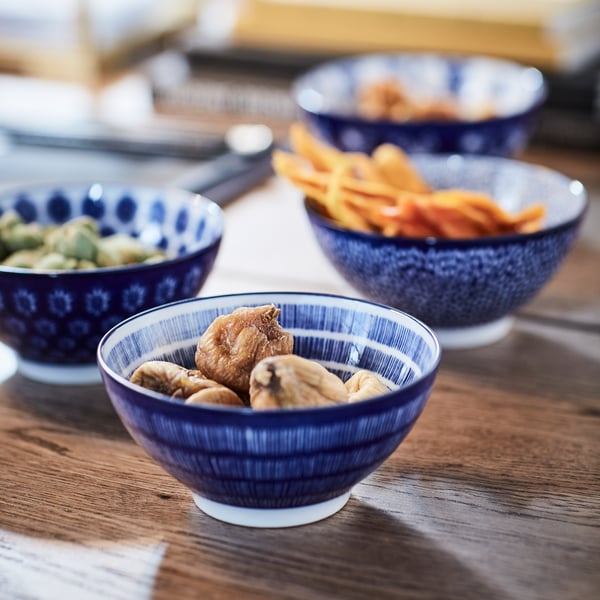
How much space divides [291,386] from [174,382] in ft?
0.31

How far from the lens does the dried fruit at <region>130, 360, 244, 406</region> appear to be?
0.67m

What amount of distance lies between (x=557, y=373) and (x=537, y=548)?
32 centimetres

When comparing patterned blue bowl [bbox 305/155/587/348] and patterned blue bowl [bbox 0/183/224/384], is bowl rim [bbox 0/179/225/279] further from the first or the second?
patterned blue bowl [bbox 305/155/587/348]

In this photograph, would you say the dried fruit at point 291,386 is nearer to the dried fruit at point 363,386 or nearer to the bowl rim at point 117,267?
the dried fruit at point 363,386

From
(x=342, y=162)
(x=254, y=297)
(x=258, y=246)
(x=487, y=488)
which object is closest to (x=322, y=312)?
(x=254, y=297)

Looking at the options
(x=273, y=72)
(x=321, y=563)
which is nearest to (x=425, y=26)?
(x=273, y=72)

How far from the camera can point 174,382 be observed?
683mm

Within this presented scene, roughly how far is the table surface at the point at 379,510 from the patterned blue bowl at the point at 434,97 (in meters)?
0.50

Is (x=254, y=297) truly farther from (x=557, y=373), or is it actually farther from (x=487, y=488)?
(x=557, y=373)

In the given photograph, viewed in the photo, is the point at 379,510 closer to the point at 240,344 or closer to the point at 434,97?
the point at 240,344

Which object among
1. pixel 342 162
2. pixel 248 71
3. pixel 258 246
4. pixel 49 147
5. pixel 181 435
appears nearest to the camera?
pixel 181 435

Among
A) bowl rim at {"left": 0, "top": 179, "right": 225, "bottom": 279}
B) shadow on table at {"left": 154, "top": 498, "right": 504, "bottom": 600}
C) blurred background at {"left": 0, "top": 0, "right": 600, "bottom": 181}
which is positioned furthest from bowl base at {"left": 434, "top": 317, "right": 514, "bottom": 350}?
blurred background at {"left": 0, "top": 0, "right": 600, "bottom": 181}

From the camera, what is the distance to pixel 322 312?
78 cm

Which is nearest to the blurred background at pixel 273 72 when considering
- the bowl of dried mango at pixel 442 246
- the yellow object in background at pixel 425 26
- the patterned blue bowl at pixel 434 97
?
the yellow object in background at pixel 425 26
